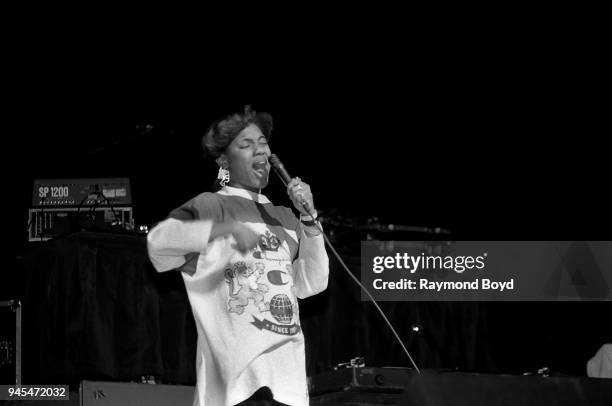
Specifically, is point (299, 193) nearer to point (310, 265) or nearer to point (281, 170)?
point (281, 170)

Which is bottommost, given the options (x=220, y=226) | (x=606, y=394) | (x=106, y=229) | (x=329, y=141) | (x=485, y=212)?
(x=606, y=394)

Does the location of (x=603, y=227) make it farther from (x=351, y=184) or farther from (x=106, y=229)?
(x=106, y=229)

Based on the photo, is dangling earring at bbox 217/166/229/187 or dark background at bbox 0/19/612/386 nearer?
dangling earring at bbox 217/166/229/187

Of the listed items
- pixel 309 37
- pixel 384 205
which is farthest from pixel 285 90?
pixel 384 205

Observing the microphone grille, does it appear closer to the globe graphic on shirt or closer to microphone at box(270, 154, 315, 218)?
microphone at box(270, 154, 315, 218)

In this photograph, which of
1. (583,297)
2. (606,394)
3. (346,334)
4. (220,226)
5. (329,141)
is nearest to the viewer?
(606,394)

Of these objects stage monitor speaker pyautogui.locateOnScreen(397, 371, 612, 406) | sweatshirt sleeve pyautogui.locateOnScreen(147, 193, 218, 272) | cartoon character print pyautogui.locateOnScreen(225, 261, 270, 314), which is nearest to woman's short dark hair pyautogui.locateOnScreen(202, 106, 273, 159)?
sweatshirt sleeve pyautogui.locateOnScreen(147, 193, 218, 272)

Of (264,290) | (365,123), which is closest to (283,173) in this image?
(264,290)

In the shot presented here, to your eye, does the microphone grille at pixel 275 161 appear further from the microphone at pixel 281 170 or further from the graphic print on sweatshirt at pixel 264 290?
the graphic print on sweatshirt at pixel 264 290

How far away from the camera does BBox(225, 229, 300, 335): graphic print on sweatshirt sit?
7.61 feet

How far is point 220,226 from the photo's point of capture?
237 centimetres

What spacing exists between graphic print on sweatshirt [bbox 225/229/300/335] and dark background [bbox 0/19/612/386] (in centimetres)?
251

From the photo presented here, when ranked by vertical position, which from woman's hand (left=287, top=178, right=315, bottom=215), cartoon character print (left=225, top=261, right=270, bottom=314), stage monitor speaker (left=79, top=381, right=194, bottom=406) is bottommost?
stage monitor speaker (left=79, top=381, right=194, bottom=406)

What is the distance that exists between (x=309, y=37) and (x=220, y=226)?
2728 mm
